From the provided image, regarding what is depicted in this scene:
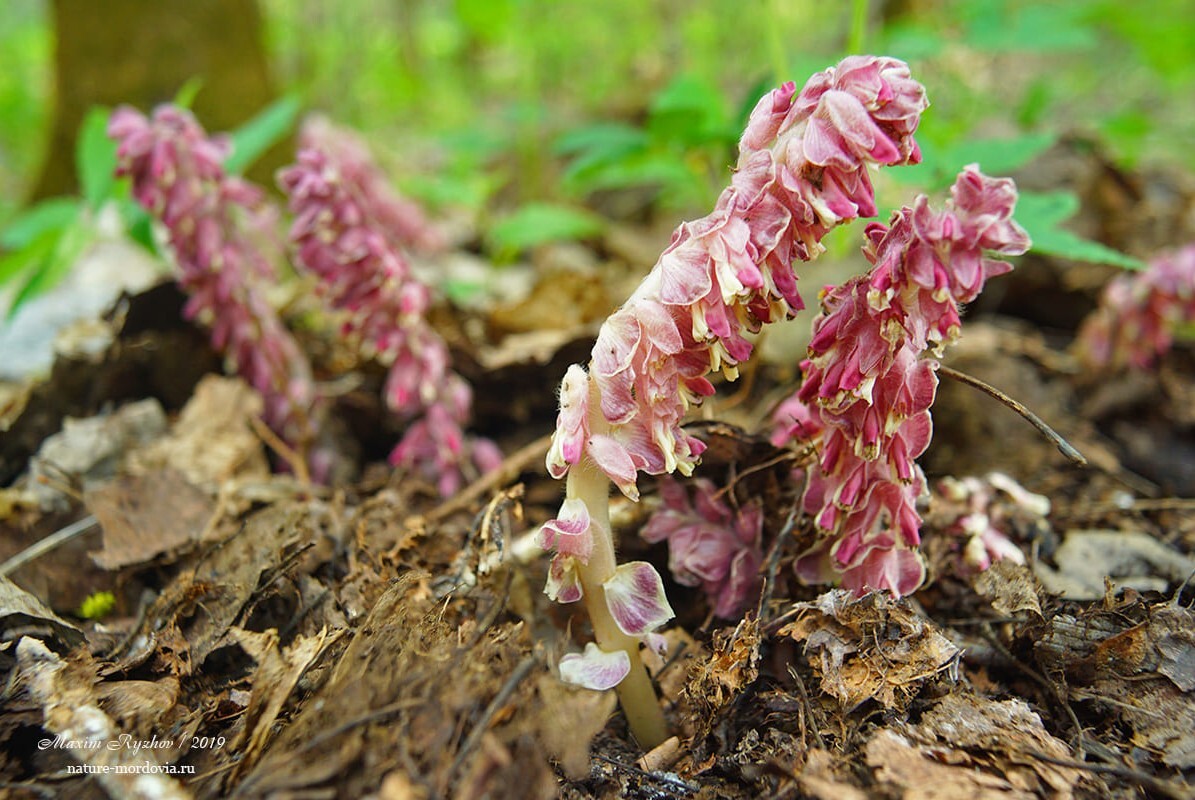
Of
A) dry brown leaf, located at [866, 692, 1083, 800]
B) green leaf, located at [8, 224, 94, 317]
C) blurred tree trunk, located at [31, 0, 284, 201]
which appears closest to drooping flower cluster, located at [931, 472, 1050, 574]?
dry brown leaf, located at [866, 692, 1083, 800]

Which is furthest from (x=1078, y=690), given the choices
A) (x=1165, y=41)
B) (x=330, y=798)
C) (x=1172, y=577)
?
(x=1165, y=41)

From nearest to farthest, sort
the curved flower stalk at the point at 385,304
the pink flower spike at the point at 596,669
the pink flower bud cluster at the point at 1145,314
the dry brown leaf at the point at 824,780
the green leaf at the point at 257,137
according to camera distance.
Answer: the dry brown leaf at the point at 824,780 → the pink flower spike at the point at 596,669 → the curved flower stalk at the point at 385,304 → the green leaf at the point at 257,137 → the pink flower bud cluster at the point at 1145,314

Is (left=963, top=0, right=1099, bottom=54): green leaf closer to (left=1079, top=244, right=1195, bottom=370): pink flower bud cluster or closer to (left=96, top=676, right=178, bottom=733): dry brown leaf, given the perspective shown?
(left=1079, top=244, right=1195, bottom=370): pink flower bud cluster

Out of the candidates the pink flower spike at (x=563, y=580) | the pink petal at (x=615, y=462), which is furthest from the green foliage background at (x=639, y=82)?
the pink flower spike at (x=563, y=580)

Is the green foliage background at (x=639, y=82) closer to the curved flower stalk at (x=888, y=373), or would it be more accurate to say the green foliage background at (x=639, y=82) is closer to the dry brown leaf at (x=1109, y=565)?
the dry brown leaf at (x=1109, y=565)

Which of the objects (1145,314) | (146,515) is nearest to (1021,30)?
(1145,314)

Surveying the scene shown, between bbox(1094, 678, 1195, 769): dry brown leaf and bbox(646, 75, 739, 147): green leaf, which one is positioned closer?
bbox(1094, 678, 1195, 769): dry brown leaf

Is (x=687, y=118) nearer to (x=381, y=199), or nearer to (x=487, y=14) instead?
(x=381, y=199)
